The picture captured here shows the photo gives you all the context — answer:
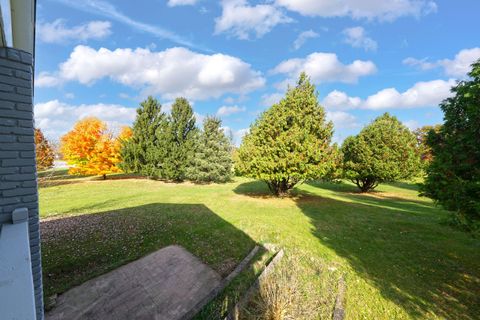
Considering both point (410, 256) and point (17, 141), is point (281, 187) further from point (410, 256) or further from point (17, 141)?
point (17, 141)

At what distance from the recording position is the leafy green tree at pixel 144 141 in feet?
90.9

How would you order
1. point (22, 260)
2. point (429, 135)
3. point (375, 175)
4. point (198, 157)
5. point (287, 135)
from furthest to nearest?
point (198, 157) → point (375, 175) → point (287, 135) → point (429, 135) → point (22, 260)

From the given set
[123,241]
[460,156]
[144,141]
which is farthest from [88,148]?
[460,156]

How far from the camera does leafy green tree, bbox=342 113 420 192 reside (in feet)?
62.7

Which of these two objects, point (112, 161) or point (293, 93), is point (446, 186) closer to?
point (293, 93)

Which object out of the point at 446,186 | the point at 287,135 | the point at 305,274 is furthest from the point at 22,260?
the point at 287,135

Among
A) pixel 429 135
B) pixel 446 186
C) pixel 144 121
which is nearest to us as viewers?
pixel 446 186

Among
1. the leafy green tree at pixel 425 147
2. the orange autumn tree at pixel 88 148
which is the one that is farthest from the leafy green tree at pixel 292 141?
the orange autumn tree at pixel 88 148

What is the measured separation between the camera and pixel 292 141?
14.0 m

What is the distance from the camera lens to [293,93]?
15500mm

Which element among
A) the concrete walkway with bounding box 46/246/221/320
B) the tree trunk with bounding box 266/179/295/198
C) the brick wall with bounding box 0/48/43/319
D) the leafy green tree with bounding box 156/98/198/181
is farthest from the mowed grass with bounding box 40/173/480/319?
the leafy green tree with bounding box 156/98/198/181

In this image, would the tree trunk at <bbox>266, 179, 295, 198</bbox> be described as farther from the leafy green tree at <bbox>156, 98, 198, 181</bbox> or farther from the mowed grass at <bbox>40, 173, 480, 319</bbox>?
the leafy green tree at <bbox>156, 98, 198, 181</bbox>

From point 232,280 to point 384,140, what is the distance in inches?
788

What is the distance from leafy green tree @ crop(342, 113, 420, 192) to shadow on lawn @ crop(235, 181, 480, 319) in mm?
6342
